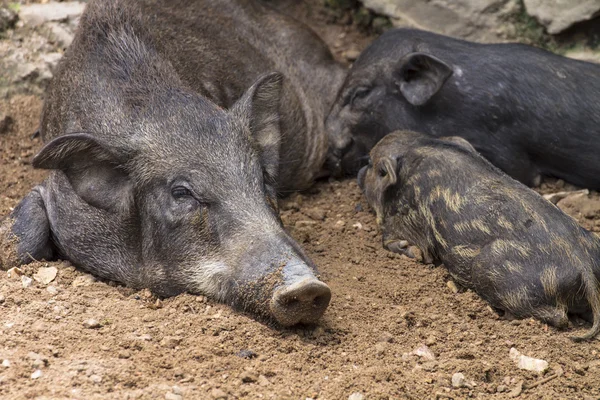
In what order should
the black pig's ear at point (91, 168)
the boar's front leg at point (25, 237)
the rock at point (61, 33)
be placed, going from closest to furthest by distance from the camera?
the black pig's ear at point (91, 168)
the boar's front leg at point (25, 237)
the rock at point (61, 33)

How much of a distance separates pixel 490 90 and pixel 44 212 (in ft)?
9.40

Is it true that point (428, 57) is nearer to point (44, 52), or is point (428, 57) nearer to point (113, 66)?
point (113, 66)

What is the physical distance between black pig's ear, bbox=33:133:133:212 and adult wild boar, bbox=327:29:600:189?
215 centimetres

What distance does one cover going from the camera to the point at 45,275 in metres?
4.53

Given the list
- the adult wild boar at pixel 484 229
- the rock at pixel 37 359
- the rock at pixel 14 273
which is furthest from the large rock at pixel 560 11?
the rock at pixel 37 359

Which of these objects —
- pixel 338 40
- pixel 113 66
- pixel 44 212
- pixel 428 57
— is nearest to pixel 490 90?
pixel 428 57

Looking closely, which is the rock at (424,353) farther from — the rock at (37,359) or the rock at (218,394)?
the rock at (37,359)

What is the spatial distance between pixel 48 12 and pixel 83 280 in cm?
Result: 281

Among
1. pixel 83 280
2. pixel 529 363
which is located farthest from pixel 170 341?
pixel 529 363

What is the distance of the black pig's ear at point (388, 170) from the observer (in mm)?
5198

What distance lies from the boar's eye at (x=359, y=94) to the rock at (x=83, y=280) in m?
2.39

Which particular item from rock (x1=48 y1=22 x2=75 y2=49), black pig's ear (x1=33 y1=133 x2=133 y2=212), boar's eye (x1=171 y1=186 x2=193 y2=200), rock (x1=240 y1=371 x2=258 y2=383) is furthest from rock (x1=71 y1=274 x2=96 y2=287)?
rock (x1=48 y1=22 x2=75 y2=49)

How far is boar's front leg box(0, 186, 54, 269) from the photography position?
4707 millimetres

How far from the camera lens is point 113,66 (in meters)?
4.76
